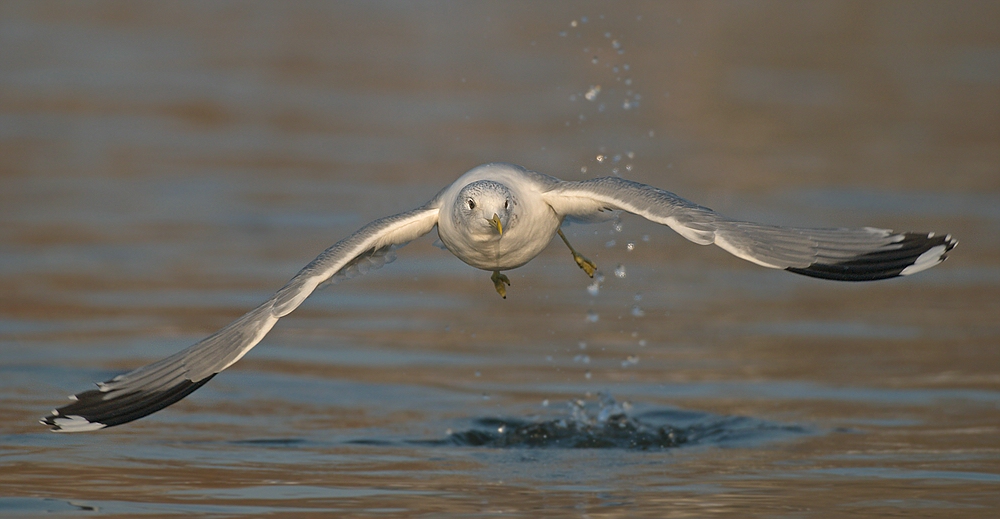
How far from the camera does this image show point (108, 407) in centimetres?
811

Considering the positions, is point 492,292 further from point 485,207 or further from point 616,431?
point 485,207

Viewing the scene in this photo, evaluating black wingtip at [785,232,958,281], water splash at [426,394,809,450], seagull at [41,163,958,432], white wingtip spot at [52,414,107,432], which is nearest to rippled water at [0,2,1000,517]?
water splash at [426,394,809,450]

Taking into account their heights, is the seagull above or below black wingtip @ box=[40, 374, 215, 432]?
above

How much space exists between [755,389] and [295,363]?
3.26 metres

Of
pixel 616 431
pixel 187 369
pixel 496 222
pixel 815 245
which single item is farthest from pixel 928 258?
pixel 187 369

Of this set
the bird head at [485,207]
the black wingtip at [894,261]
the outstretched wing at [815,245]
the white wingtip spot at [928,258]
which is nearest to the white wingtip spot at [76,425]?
the bird head at [485,207]

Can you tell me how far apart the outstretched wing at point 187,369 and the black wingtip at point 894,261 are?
2422mm

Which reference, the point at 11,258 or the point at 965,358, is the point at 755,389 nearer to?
the point at 965,358

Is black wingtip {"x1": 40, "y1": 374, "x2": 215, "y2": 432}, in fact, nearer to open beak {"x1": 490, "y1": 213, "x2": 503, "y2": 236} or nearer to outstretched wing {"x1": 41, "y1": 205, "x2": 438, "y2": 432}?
outstretched wing {"x1": 41, "y1": 205, "x2": 438, "y2": 432}

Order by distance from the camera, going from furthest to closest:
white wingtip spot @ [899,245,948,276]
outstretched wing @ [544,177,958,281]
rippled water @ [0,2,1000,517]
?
rippled water @ [0,2,1000,517] < outstretched wing @ [544,177,958,281] < white wingtip spot @ [899,245,948,276]

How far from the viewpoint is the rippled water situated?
348 inches

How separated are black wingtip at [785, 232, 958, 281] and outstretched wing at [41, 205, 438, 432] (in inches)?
95.3

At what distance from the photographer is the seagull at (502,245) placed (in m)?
7.58

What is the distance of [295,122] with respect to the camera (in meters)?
21.2
